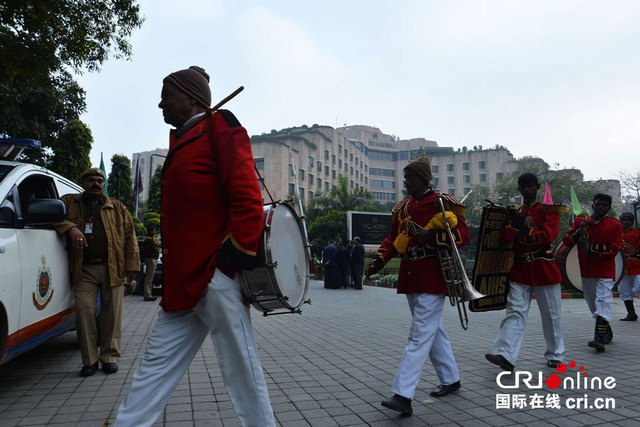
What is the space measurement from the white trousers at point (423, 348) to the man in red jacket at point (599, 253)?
3273 millimetres

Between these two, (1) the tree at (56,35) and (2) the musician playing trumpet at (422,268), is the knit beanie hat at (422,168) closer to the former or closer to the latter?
(2) the musician playing trumpet at (422,268)

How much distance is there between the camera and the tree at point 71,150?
20297 mm

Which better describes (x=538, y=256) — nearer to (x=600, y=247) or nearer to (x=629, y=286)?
(x=600, y=247)

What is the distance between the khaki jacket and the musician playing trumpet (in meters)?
2.74

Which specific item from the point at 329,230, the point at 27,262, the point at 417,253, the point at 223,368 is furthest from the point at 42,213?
the point at 329,230

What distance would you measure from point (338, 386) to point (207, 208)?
2.64 metres

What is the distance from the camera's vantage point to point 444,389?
13.4ft

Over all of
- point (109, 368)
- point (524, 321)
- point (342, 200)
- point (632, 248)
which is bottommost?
point (109, 368)

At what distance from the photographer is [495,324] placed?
8320 millimetres

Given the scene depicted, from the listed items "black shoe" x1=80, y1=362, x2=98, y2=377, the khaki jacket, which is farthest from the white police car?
"black shoe" x1=80, y1=362, x2=98, y2=377

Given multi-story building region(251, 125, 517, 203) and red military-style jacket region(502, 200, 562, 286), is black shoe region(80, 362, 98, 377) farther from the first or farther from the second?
multi-story building region(251, 125, 517, 203)

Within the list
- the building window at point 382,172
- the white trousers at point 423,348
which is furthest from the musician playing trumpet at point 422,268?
the building window at point 382,172

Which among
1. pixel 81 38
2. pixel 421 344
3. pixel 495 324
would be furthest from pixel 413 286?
pixel 81 38

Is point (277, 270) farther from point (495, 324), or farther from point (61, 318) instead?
point (495, 324)
